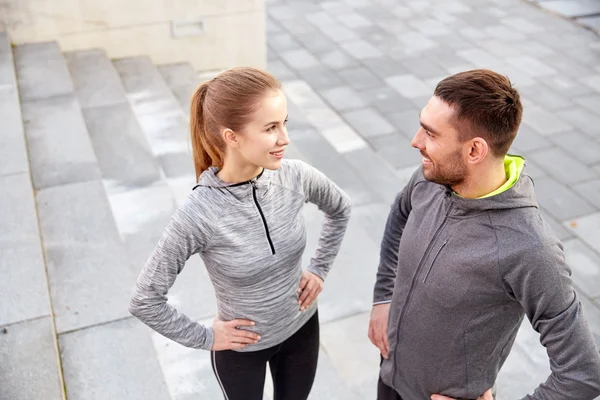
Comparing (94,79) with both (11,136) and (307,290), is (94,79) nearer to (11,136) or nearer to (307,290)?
(11,136)

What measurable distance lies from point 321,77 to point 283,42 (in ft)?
4.06

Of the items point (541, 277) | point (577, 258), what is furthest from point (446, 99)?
point (577, 258)

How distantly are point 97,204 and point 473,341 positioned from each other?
8.78 feet

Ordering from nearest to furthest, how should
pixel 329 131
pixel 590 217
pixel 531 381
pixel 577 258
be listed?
pixel 531 381 → pixel 577 258 → pixel 590 217 → pixel 329 131

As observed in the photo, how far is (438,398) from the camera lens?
2033mm

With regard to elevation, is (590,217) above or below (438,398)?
below

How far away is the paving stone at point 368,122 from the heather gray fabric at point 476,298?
148 inches

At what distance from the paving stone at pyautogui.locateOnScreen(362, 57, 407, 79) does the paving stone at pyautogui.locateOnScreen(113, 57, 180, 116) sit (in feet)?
8.27

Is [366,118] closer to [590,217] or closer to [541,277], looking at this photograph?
[590,217]

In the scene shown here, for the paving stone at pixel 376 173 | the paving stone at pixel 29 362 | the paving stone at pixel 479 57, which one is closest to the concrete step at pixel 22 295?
the paving stone at pixel 29 362

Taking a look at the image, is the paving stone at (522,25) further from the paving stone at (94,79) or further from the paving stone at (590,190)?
the paving stone at (94,79)

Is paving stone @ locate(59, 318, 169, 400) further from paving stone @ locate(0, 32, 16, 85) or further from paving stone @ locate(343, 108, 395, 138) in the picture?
paving stone @ locate(343, 108, 395, 138)

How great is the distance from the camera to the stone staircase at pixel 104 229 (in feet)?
9.51

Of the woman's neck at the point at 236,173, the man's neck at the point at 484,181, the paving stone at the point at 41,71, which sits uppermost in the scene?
the man's neck at the point at 484,181
